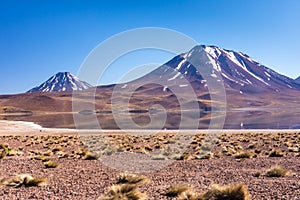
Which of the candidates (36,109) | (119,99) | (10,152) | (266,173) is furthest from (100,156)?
(119,99)

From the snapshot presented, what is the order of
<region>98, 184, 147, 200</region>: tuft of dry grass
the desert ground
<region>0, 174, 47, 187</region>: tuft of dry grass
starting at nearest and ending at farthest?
1. <region>98, 184, 147, 200</region>: tuft of dry grass
2. the desert ground
3. <region>0, 174, 47, 187</region>: tuft of dry grass

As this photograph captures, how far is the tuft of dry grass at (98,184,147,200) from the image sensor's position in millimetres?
6933

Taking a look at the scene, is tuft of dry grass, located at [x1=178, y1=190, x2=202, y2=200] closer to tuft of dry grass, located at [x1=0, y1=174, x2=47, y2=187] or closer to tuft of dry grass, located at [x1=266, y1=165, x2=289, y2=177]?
tuft of dry grass, located at [x1=266, y1=165, x2=289, y2=177]

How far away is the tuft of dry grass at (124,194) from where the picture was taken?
22.7 ft

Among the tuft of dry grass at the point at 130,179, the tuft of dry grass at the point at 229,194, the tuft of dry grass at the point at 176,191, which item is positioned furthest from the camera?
the tuft of dry grass at the point at 130,179

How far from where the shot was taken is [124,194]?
283 inches

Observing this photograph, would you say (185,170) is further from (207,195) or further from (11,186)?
(11,186)

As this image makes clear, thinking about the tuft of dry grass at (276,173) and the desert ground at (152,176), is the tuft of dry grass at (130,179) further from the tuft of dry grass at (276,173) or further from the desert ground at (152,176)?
the tuft of dry grass at (276,173)

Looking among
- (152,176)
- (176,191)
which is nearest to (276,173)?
(152,176)

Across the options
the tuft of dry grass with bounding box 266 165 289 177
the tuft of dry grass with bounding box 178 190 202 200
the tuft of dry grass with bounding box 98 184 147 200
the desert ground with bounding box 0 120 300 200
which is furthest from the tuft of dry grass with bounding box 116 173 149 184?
the tuft of dry grass with bounding box 266 165 289 177

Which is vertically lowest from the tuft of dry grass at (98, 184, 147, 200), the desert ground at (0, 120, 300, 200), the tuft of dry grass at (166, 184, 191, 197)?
the desert ground at (0, 120, 300, 200)

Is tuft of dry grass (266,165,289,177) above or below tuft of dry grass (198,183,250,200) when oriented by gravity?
below

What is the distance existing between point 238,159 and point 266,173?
375 cm

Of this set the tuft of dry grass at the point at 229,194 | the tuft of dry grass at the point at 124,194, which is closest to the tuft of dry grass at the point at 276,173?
the tuft of dry grass at the point at 229,194
